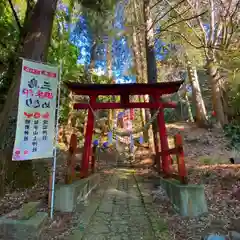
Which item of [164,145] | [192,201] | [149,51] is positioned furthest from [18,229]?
[149,51]

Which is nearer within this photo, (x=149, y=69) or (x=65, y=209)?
(x=65, y=209)

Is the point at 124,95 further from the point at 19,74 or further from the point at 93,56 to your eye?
the point at 93,56

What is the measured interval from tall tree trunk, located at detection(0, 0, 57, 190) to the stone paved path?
1544 mm

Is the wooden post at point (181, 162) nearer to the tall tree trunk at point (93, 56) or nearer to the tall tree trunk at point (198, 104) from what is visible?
the tall tree trunk at point (198, 104)

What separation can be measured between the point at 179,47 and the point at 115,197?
9.41 m

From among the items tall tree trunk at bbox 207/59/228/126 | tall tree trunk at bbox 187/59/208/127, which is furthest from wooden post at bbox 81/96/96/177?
tall tree trunk at bbox 187/59/208/127

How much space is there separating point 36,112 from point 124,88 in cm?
284

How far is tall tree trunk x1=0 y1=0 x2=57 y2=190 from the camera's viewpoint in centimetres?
486

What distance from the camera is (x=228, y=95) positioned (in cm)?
1411

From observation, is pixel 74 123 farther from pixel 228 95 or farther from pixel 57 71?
pixel 57 71

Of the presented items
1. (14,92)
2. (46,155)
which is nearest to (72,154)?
(46,155)

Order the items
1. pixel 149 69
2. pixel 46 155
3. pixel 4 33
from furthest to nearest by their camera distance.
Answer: pixel 149 69
pixel 4 33
pixel 46 155

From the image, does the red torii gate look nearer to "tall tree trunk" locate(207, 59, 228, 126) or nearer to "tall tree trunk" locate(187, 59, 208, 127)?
"tall tree trunk" locate(207, 59, 228, 126)

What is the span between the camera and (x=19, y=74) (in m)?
5.02
